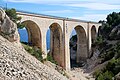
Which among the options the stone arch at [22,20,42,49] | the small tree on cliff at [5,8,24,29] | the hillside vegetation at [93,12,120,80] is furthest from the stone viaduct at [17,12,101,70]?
the hillside vegetation at [93,12,120,80]

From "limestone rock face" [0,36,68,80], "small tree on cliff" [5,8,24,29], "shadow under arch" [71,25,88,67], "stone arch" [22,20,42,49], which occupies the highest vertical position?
"small tree on cliff" [5,8,24,29]

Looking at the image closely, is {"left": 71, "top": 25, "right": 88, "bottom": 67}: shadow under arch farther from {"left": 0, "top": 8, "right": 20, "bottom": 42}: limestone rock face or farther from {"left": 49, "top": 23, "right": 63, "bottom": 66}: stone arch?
{"left": 0, "top": 8, "right": 20, "bottom": 42}: limestone rock face

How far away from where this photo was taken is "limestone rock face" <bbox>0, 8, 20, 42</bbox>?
21981mm

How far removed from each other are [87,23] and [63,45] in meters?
13.9

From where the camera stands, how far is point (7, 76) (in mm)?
11008

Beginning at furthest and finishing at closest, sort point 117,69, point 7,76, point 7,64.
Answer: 1. point 117,69
2. point 7,64
3. point 7,76

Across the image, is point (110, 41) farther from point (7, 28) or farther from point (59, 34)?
point (7, 28)

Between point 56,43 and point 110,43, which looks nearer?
point 56,43

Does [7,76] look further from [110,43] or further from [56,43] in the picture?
[110,43]

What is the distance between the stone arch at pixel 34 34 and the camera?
3125 centimetres

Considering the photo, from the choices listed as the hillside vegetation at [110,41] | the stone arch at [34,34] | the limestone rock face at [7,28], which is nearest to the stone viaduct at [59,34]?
the stone arch at [34,34]

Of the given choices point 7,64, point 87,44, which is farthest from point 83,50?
point 7,64

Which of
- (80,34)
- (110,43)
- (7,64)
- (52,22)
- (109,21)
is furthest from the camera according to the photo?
(109,21)

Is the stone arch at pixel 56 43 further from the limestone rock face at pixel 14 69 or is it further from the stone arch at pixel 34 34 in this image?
the limestone rock face at pixel 14 69
